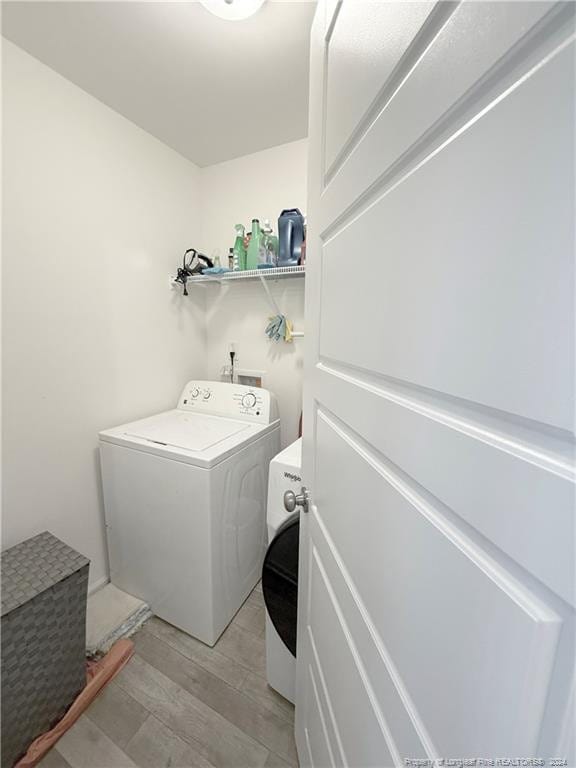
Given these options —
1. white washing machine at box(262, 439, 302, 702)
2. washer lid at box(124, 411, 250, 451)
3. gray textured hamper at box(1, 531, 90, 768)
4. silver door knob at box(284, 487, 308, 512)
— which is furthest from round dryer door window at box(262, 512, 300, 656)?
gray textured hamper at box(1, 531, 90, 768)

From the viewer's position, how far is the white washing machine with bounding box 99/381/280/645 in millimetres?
1435

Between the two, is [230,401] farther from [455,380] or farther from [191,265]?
[455,380]

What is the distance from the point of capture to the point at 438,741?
390 millimetres

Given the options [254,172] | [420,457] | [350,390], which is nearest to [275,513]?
[350,390]

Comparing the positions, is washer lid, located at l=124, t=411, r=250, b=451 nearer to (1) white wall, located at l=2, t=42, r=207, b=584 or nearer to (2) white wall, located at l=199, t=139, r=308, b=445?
(1) white wall, located at l=2, t=42, r=207, b=584

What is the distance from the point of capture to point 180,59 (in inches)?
Result: 53.4

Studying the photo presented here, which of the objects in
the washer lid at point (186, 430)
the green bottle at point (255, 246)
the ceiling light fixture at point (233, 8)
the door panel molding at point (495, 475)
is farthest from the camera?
the green bottle at point (255, 246)

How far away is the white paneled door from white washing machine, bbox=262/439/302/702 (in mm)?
476

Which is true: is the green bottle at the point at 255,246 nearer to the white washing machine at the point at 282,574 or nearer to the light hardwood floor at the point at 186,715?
the white washing machine at the point at 282,574

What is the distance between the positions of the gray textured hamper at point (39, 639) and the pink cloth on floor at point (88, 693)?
31 mm

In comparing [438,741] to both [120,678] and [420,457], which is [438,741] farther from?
[120,678]

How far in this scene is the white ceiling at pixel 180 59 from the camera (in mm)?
1167

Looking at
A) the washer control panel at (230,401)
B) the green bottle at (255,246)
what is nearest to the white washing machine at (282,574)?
the washer control panel at (230,401)

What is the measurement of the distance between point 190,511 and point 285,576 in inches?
21.7
